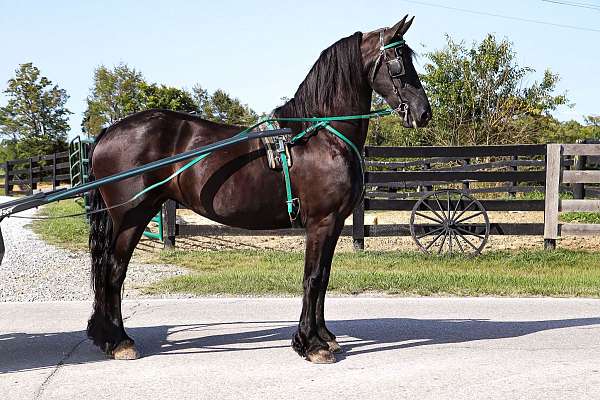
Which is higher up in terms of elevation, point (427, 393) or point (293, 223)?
point (293, 223)

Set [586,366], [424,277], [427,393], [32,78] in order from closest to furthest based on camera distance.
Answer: [427,393]
[586,366]
[424,277]
[32,78]

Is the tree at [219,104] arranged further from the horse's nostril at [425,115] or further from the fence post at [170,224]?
the horse's nostril at [425,115]

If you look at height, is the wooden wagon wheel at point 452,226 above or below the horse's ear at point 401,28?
below

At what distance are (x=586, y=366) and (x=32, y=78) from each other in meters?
41.7

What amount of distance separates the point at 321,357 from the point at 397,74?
228 centimetres

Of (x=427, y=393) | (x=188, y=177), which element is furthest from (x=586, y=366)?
(x=188, y=177)

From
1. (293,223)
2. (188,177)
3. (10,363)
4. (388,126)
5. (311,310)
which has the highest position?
(388,126)

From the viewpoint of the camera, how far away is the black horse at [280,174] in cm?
540

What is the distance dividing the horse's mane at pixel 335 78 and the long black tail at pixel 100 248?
1786 mm

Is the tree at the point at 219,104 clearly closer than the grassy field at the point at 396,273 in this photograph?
No

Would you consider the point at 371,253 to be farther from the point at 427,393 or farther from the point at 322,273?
the point at 427,393

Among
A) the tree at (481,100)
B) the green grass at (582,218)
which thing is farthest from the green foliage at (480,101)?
the green grass at (582,218)

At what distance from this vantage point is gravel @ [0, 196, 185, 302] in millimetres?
8219

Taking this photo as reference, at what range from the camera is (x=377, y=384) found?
473 cm
